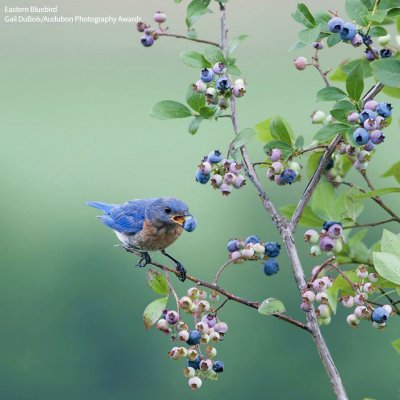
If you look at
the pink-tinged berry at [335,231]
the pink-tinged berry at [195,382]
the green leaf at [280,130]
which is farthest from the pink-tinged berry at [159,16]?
the pink-tinged berry at [195,382]

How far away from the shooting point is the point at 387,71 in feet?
6.76

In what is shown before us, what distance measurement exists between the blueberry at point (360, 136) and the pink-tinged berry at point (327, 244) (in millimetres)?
359

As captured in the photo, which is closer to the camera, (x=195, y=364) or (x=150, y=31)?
(x=195, y=364)

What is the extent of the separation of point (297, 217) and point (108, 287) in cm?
557

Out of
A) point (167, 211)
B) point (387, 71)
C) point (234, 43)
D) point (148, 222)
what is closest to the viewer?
point (387, 71)

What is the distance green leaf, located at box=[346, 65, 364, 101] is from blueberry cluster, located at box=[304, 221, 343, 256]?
0.39m

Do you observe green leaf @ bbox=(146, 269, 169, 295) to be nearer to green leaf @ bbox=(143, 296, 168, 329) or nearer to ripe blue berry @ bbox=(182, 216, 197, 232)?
green leaf @ bbox=(143, 296, 168, 329)

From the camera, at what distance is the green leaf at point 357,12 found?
224 cm

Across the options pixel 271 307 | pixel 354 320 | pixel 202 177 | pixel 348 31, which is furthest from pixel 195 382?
pixel 348 31

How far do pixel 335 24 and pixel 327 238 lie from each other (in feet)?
1.96

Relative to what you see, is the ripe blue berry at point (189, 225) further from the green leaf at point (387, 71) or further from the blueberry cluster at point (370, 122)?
the green leaf at point (387, 71)

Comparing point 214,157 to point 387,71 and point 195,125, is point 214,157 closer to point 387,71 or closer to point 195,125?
point 195,125

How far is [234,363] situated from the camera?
7660 millimetres

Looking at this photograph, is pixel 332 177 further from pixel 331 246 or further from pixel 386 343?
pixel 386 343
